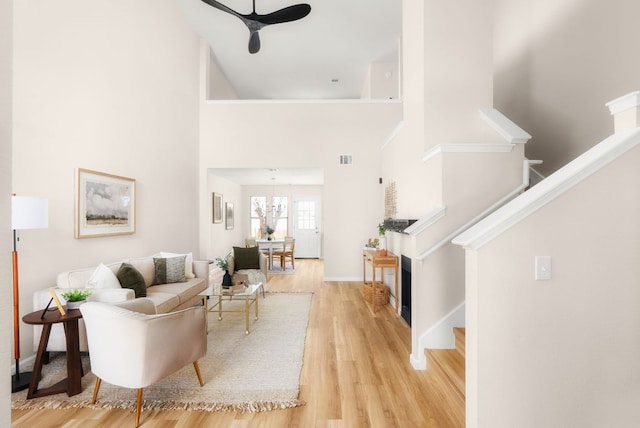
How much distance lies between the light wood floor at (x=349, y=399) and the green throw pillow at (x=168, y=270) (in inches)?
81.1

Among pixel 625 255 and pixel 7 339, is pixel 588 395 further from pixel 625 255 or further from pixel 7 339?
pixel 7 339

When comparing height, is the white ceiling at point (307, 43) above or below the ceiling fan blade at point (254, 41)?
above

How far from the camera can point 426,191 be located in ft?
11.1

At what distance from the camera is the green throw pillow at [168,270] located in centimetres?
433

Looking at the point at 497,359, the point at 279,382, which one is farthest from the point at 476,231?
the point at 279,382

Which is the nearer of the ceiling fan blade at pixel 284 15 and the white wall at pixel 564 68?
the white wall at pixel 564 68

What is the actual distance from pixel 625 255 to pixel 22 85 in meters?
4.62

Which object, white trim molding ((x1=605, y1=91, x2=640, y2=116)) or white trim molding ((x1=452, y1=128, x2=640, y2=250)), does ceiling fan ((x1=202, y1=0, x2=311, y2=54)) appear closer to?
white trim molding ((x1=605, y1=91, x2=640, y2=116))

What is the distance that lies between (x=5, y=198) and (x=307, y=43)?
6.50m

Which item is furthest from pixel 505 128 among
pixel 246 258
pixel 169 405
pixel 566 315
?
pixel 246 258

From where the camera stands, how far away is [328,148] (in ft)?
22.2

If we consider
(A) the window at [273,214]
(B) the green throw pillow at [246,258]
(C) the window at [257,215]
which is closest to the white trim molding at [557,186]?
(B) the green throw pillow at [246,258]

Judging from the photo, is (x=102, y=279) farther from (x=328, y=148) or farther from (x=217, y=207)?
(x=217, y=207)

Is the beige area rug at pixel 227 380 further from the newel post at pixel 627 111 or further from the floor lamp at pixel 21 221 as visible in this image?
the newel post at pixel 627 111
